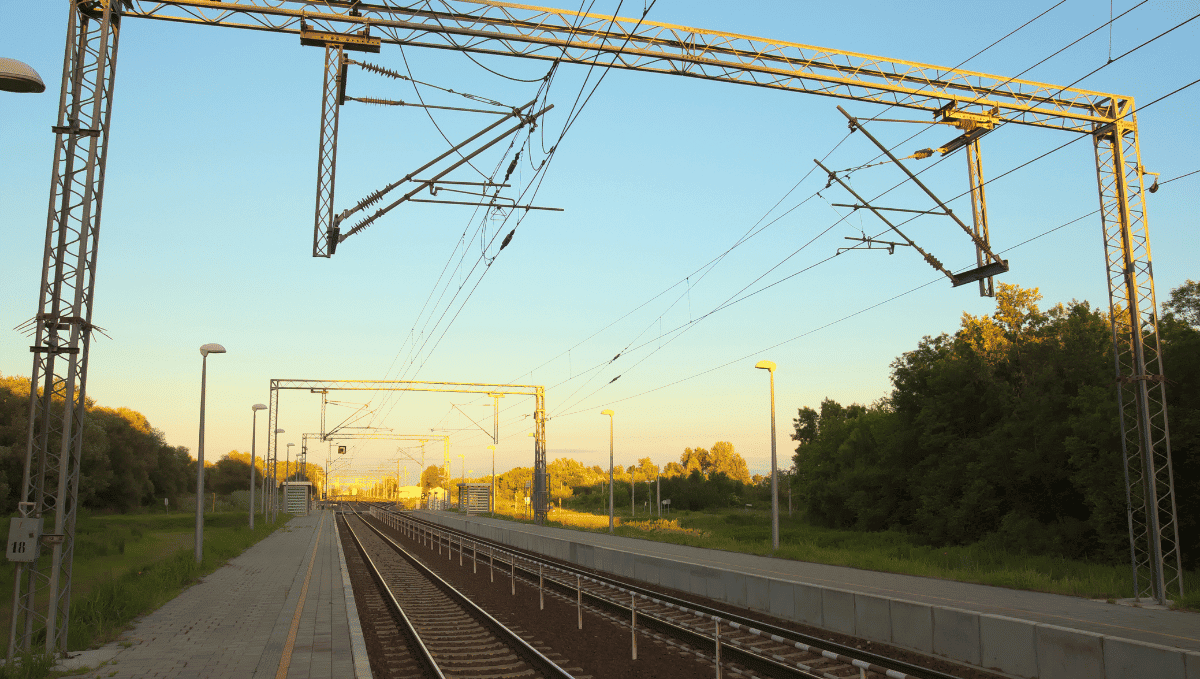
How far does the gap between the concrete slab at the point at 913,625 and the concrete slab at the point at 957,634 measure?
0.46 ft

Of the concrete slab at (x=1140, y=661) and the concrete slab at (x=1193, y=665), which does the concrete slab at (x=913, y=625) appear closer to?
the concrete slab at (x=1140, y=661)

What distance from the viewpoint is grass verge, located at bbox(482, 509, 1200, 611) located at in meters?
20.1

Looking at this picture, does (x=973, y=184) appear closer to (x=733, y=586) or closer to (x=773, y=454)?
A: (x=733, y=586)

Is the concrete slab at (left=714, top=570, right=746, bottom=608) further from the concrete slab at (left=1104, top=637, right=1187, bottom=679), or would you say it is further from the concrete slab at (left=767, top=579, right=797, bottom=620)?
the concrete slab at (left=1104, top=637, right=1187, bottom=679)

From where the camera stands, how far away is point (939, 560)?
3281 cm

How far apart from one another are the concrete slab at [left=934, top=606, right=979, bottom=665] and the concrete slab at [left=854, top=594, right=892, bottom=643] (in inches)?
39.3

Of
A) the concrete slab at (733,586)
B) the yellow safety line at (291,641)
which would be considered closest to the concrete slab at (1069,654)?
the concrete slab at (733,586)

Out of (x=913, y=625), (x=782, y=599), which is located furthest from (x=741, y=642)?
(x=782, y=599)

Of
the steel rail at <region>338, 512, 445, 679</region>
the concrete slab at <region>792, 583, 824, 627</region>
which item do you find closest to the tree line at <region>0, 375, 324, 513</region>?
the steel rail at <region>338, 512, 445, 679</region>

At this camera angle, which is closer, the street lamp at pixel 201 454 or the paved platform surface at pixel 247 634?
the paved platform surface at pixel 247 634

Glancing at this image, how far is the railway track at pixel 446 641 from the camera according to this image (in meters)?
11.8

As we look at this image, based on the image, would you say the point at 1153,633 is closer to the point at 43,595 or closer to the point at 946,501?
the point at 43,595

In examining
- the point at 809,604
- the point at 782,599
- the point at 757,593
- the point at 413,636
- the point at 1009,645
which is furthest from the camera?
the point at 757,593

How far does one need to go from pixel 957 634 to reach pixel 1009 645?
0.93 meters
